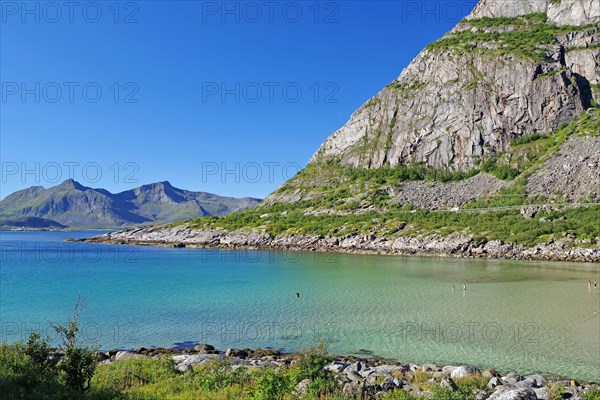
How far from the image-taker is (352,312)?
34.8 metres

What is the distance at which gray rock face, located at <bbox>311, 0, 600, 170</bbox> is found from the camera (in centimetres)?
13838

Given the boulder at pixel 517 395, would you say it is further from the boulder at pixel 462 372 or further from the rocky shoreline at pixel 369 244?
the rocky shoreline at pixel 369 244

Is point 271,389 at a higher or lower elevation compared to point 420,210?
lower

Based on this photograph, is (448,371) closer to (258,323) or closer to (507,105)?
(258,323)

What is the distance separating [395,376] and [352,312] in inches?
691

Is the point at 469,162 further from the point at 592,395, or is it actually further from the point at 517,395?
the point at 517,395

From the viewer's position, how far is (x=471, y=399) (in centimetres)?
1282

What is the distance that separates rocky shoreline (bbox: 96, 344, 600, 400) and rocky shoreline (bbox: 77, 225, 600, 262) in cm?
6788

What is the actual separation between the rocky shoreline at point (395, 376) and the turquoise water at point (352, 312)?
2.54 metres

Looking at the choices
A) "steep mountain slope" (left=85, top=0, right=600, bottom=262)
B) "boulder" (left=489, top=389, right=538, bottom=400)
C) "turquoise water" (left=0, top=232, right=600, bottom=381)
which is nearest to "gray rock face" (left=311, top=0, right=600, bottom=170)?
"steep mountain slope" (left=85, top=0, right=600, bottom=262)

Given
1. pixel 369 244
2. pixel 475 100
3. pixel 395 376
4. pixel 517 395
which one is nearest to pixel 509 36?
pixel 475 100

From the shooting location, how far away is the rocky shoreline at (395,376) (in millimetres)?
13570

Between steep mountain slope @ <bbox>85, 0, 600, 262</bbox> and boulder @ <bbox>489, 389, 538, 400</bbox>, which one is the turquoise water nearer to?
boulder @ <bbox>489, 389, 538, 400</bbox>

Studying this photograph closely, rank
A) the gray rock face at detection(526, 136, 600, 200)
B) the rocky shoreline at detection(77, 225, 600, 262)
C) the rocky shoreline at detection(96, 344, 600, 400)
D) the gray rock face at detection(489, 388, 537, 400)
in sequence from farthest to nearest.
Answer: the gray rock face at detection(526, 136, 600, 200)
the rocky shoreline at detection(77, 225, 600, 262)
the rocky shoreline at detection(96, 344, 600, 400)
the gray rock face at detection(489, 388, 537, 400)
